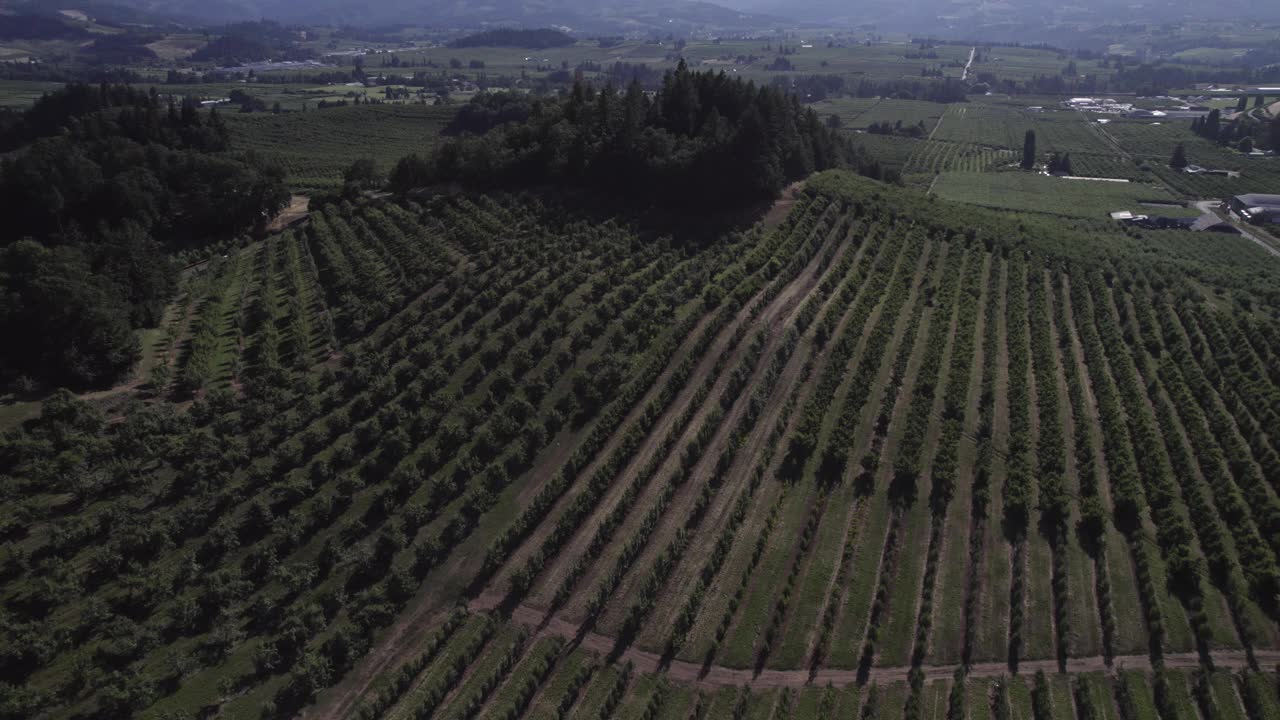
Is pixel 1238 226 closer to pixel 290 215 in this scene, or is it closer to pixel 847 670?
pixel 847 670

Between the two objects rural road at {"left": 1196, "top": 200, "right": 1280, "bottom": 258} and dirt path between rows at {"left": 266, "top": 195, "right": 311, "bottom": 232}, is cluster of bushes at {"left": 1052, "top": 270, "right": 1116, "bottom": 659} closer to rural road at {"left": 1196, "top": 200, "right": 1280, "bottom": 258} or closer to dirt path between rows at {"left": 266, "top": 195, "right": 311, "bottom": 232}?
rural road at {"left": 1196, "top": 200, "right": 1280, "bottom": 258}

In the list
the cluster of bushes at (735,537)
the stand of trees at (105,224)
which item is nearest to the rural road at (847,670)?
the cluster of bushes at (735,537)

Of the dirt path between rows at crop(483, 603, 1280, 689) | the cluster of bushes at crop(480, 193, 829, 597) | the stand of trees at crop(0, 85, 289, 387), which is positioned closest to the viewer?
the dirt path between rows at crop(483, 603, 1280, 689)

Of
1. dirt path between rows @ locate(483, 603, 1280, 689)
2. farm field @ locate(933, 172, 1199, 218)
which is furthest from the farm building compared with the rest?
dirt path between rows @ locate(483, 603, 1280, 689)

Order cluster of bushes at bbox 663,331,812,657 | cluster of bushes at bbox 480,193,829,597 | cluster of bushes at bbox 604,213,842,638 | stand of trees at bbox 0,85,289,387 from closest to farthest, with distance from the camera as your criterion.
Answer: cluster of bushes at bbox 663,331,812,657 < cluster of bushes at bbox 604,213,842,638 < cluster of bushes at bbox 480,193,829,597 < stand of trees at bbox 0,85,289,387

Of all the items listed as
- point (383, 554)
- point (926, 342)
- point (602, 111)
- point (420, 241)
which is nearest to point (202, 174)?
point (420, 241)

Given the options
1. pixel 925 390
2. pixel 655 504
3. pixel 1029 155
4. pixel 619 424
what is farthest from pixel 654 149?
pixel 1029 155
